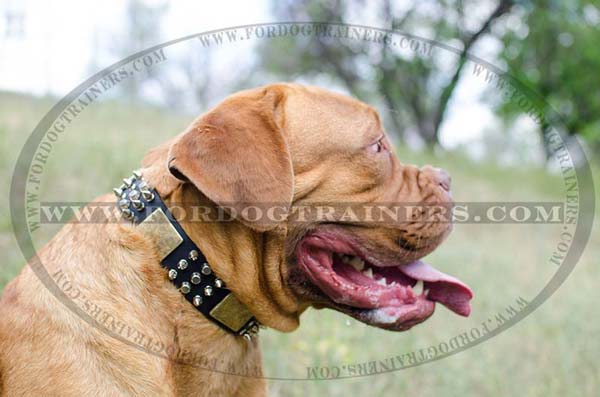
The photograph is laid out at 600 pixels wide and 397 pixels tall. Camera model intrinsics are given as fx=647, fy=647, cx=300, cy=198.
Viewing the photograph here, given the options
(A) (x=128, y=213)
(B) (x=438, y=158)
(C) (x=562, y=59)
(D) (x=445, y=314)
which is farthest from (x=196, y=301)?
(C) (x=562, y=59)

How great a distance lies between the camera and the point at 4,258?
5.19 metres

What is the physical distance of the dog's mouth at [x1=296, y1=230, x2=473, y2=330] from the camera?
2910 millimetres

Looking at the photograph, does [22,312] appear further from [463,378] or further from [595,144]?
[595,144]

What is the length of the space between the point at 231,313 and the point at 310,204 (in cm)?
59

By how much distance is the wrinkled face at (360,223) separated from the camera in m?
2.91

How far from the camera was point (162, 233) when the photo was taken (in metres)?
2.65

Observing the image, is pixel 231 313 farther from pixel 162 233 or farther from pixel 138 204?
pixel 138 204

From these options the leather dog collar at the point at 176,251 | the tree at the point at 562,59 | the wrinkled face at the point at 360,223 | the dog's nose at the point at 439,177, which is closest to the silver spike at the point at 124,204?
the leather dog collar at the point at 176,251

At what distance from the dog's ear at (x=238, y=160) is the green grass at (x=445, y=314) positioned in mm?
1823

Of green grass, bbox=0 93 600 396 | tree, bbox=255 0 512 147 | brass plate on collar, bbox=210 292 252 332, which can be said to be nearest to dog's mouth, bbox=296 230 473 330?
brass plate on collar, bbox=210 292 252 332

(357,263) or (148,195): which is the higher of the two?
(148,195)

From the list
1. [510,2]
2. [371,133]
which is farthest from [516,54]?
[371,133]

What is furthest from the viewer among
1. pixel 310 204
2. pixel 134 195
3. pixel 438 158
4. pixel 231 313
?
pixel 438 158

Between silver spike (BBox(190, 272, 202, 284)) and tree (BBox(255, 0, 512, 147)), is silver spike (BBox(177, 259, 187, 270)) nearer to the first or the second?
silver spike (BBox(190, 272, 202, 284))
